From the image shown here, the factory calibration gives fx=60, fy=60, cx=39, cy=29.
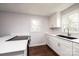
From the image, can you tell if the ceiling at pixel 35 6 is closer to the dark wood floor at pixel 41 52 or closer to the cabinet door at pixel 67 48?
the cabinet door at pixel 67 48

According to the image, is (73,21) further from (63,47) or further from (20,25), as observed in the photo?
(20,25)

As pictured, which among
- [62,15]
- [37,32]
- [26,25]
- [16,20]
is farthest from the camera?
[37,32]

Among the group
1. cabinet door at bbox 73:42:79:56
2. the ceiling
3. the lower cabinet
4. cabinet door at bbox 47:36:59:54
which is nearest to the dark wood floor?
cabinet door at bbox 47:36:59:54

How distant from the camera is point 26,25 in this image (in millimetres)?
3107

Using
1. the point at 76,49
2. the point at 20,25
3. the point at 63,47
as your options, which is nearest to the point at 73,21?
the point at 63,47

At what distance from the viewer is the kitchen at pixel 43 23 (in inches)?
73.8

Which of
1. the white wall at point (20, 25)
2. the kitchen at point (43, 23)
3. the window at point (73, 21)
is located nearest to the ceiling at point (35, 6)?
the kitchen at point (43, 23)

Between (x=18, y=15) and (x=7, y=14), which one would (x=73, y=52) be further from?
(x=7, y=14)

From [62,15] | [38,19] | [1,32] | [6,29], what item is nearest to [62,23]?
[62,15]

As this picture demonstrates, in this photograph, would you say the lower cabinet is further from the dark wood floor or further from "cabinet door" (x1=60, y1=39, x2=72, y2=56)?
the dark wood floor

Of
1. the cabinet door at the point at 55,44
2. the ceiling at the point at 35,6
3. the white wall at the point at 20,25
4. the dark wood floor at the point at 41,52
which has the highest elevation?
the ceiling at the point at 35,6

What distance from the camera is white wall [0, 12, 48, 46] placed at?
2.68 metres

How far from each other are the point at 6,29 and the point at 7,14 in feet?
2.21

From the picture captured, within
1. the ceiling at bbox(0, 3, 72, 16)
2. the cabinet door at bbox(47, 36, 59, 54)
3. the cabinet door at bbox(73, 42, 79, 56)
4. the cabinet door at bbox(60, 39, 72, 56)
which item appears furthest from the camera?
the cabinet door at bbox(47, 36, 59, 54)
